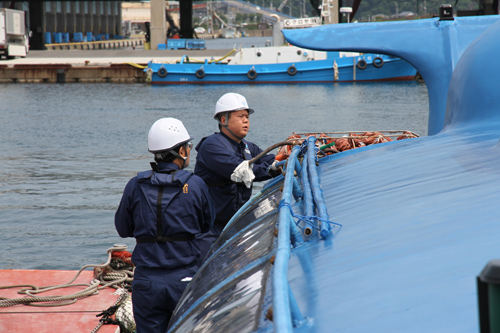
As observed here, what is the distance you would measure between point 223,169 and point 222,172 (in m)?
0.03

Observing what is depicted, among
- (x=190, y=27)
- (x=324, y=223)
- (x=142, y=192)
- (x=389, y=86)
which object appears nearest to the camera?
(x=324, y=223)

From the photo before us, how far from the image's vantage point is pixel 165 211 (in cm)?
414

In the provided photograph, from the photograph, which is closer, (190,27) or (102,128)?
(102,128)

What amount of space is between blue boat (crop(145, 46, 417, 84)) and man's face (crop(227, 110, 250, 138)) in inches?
1586

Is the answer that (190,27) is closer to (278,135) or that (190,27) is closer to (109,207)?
(278,135)

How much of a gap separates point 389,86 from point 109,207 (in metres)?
34.2

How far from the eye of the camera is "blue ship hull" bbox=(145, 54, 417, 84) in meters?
45.7

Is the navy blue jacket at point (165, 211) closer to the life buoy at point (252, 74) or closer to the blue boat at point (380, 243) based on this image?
the blue boat at point (380, 243)

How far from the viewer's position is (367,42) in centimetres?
781

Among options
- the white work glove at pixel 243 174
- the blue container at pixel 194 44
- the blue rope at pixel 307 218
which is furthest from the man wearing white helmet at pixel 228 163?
the blue container at pixel 194 44

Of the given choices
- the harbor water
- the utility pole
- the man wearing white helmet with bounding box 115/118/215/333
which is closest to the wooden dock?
the man wearing white helmet with bounding box 115/118/215/333

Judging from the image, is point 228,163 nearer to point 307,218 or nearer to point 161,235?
point 161,235

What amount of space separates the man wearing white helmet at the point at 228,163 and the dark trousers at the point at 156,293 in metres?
1.44

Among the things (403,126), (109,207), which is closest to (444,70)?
(109,207)
